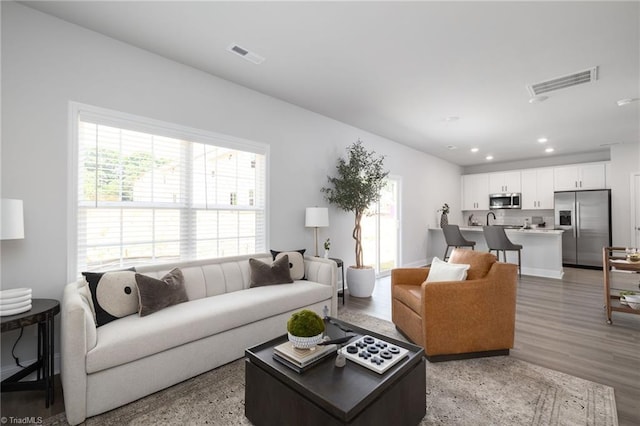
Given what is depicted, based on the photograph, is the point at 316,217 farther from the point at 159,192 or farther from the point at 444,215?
the point at 444,215

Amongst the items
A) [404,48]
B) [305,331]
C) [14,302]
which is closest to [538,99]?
[404,48]

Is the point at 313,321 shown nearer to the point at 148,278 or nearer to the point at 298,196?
the point at 148,278

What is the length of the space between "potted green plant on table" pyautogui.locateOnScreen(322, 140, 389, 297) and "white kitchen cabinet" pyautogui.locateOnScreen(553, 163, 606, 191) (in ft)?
18.7

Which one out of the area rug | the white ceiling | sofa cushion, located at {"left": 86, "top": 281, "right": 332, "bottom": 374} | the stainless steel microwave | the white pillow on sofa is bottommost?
the area rug

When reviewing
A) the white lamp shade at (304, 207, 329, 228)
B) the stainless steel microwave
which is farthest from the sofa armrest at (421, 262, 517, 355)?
the stainless steel microwave

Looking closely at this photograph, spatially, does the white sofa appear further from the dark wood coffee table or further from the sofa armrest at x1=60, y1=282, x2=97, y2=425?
the dark wood coffee table

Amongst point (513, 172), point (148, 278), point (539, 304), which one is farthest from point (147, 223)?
point (513, 172)

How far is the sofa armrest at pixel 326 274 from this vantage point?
3.45 metres

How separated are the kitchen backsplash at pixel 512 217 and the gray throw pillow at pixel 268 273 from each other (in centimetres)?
735

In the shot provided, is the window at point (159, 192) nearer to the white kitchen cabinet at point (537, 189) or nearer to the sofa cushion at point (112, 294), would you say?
the sofa cushion at point (112, 294)

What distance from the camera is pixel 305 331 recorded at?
1673 mm

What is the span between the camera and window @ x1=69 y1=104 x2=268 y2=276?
8.39 ft

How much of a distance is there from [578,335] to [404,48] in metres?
3.41

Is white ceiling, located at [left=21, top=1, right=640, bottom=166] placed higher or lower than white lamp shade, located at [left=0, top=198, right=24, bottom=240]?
higher
